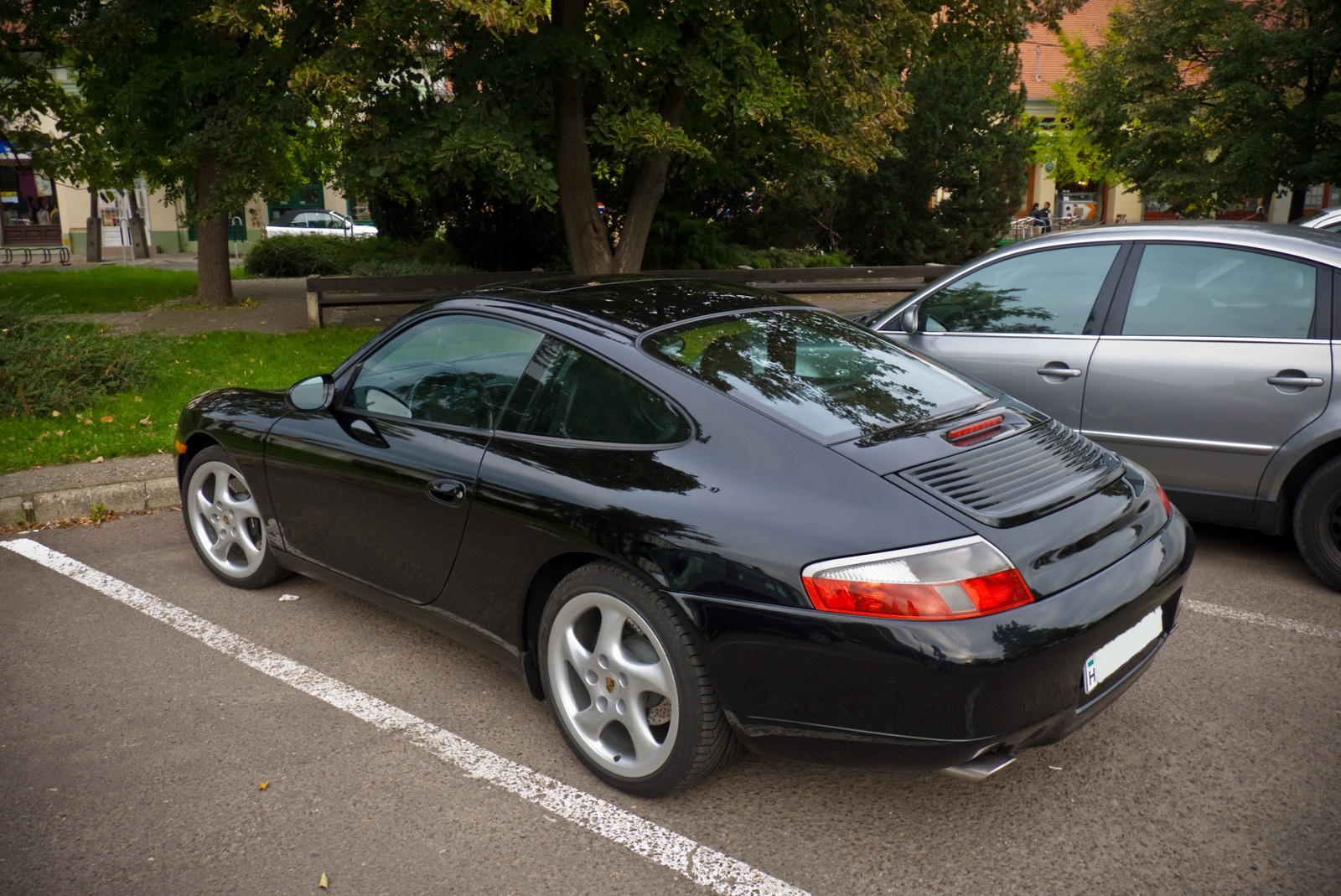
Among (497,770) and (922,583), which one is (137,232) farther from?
(922,583)

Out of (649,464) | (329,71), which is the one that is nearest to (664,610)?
(649,464)

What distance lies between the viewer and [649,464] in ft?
9.73

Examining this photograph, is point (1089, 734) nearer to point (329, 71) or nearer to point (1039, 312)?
point (1039, 312)

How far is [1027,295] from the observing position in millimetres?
5414

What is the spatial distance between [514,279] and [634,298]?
26.2ft

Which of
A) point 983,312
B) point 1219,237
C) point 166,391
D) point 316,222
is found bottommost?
point 166,391

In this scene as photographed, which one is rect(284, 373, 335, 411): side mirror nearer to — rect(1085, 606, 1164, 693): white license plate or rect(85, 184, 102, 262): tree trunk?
rect(1085, 606, 1164, 693): white license plate

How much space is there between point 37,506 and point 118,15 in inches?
337

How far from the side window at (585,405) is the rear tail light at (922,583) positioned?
0.66m

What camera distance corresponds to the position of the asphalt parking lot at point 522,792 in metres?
2.70

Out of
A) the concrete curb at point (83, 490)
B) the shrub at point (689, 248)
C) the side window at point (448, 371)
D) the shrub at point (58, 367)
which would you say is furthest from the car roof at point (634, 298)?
the shrub at point (689, 248)

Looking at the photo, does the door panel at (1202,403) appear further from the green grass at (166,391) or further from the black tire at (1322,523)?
the green grass at (166,391)

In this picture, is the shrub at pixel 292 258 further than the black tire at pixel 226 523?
Yes

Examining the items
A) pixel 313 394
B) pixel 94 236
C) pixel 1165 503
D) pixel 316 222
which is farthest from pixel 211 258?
pixel 316 222
